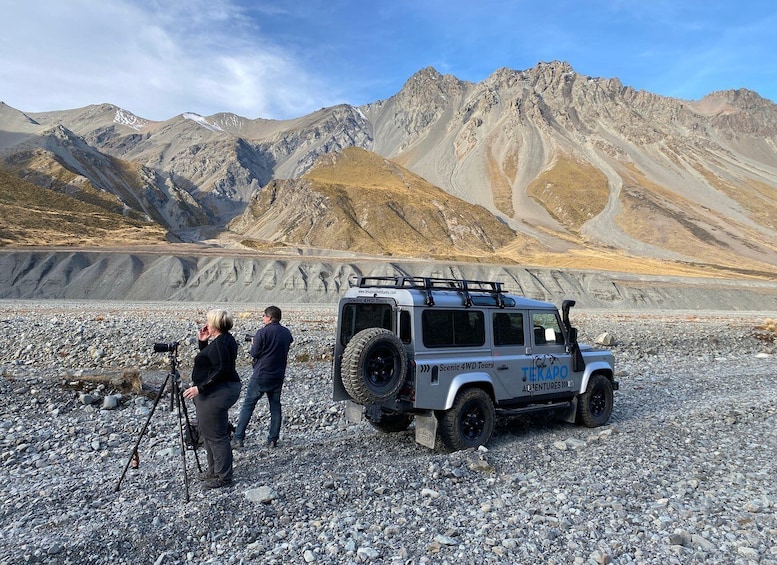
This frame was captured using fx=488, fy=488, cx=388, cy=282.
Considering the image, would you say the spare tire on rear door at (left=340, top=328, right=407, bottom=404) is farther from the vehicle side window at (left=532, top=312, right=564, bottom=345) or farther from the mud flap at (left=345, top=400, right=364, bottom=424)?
the vehicle side window at (left=532, top=312, right=564, bottom=345)

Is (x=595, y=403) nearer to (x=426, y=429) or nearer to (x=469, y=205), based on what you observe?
(x=426, y=429)

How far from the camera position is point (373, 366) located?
24.1 ft

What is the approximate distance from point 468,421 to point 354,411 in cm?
189

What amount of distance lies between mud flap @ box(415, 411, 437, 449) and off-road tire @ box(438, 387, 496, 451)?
17cm

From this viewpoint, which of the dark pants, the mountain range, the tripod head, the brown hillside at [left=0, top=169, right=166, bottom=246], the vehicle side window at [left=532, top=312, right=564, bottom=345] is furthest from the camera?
the mountain range

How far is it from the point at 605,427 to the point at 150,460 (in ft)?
27.2

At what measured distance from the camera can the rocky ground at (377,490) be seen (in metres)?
5.01

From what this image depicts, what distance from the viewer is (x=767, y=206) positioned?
504 feet

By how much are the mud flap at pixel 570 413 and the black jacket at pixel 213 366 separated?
21.9 feet

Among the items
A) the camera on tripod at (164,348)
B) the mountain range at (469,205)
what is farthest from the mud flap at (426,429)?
the mountain range at (469,205)

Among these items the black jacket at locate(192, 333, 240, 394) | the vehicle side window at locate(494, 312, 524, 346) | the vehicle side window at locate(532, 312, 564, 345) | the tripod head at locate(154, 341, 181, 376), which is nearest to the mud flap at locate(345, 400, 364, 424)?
the black jacket at locate(192, 333, 240, 394)

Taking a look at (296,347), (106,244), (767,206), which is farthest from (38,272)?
(767,206)

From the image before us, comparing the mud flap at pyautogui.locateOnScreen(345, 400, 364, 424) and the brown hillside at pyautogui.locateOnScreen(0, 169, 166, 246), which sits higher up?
the brown hillside at pyautogui.locateOnScreen(0, 169, 166, 246)

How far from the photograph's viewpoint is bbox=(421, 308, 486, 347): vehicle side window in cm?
773
